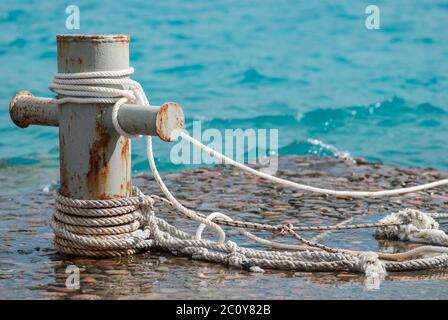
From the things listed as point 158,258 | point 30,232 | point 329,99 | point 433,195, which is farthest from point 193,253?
point 329,99

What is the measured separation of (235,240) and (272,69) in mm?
12649

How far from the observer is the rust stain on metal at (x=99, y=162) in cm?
418

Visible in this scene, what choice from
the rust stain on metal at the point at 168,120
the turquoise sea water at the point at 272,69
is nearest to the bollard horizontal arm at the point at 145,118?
the rust stain on metal at the point at 168,120

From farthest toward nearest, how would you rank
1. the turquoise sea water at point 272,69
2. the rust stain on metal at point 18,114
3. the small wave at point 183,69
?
the small wave at point 183,69, the turquoise sea water at point 272,69, the rust stain on metal at point 18,114

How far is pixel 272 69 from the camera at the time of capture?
1716 centimetres

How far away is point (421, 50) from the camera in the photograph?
62.0 feet

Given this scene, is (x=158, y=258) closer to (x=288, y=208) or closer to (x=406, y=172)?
(x=288, y=208)

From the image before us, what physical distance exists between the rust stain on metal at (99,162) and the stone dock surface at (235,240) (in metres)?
0.35

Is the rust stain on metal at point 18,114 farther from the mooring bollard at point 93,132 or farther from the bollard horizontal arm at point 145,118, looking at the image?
the mooring bollard at point 93,132

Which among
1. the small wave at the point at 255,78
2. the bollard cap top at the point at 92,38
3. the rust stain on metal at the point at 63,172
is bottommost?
the rust stain on metal at the point at 63,172

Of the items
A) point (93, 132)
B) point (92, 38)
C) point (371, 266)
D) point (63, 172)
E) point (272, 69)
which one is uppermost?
point (272, 69)

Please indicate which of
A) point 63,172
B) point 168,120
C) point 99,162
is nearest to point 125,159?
point 99,162

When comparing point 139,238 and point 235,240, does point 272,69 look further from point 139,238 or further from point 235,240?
point 139,238
